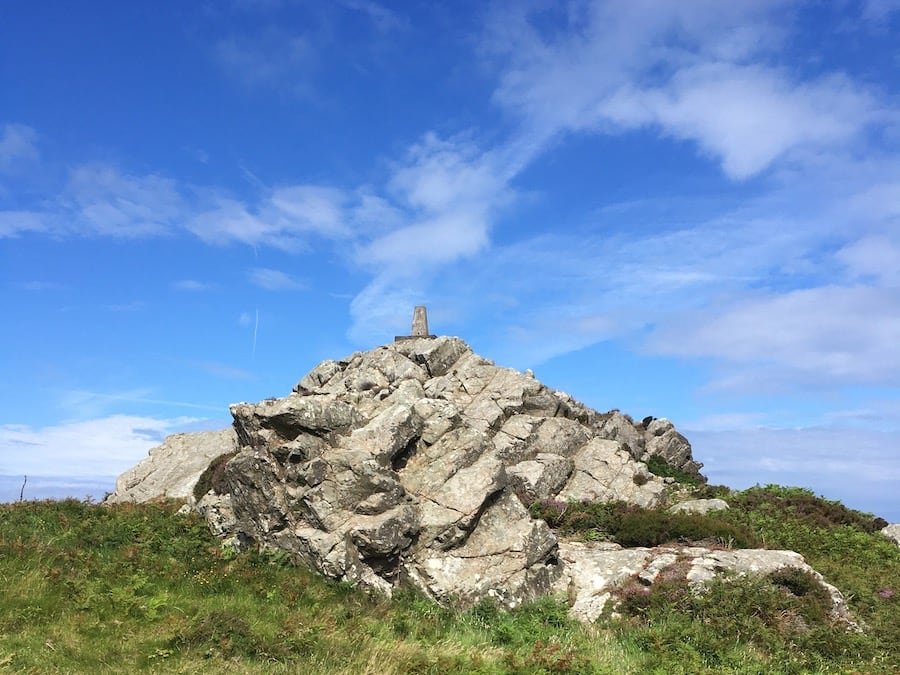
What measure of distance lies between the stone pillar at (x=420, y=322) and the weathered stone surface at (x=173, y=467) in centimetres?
1512

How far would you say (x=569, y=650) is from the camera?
1440cm

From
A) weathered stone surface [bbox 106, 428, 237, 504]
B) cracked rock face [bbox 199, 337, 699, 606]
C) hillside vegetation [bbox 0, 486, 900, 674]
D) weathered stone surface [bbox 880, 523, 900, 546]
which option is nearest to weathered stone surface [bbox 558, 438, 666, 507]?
cracked rock face [bbox 199, 337, 699, 606]

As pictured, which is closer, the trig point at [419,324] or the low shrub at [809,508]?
the low shrub at [809,508]

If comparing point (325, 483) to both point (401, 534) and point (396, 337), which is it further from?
point (396, 337)

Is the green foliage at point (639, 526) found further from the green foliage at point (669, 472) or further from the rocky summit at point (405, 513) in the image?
the green foliage at point (669, 472)

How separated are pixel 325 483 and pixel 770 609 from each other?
1281 cm

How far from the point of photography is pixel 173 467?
41.1m

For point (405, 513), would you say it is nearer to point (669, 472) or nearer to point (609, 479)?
point (609, 479)

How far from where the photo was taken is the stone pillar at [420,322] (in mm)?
51031

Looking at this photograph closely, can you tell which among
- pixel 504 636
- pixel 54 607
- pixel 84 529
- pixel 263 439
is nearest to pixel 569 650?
pixel 504 636

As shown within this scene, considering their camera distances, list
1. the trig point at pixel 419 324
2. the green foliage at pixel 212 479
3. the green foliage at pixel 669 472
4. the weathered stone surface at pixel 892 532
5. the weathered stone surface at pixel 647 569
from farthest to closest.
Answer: the trig point at pixel 419 324, the green foliage at pixel 669 472, the weathered stone surface at pixel 892 532, the green foliage at pixel 212 479, the weathered stone surface at pixel 647 569

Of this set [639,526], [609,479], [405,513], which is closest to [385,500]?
[405,513]

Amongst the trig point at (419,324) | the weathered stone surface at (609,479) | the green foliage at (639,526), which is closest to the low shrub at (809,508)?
the weathered stone surface at (609,479)

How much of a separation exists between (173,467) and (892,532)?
3969cm
